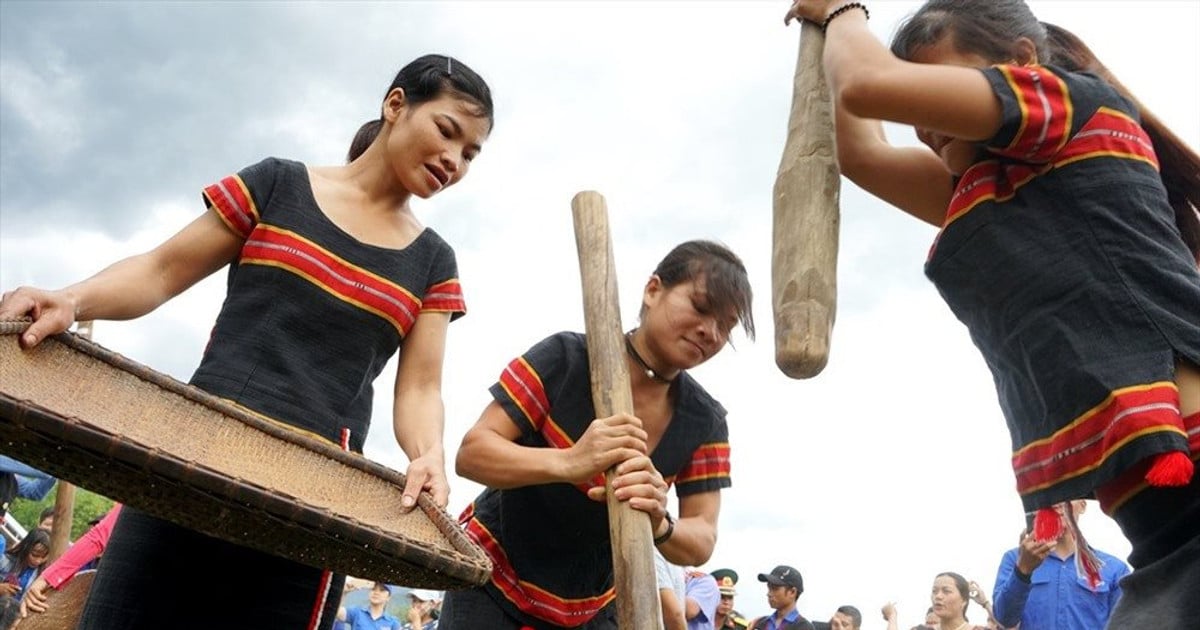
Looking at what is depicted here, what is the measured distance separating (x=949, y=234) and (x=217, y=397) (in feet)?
4.94

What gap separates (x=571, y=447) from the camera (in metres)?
2.88

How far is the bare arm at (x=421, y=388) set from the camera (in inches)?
102

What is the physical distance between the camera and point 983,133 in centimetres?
176

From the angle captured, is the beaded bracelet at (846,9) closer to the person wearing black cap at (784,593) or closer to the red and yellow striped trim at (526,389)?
the red and yellow striped trim at (526,389)

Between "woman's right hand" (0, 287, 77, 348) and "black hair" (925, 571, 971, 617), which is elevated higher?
"black hair" (925, 571, 971, 617)

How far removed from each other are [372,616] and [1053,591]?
7954 mm

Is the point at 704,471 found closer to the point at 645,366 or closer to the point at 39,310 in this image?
the point at 645,366

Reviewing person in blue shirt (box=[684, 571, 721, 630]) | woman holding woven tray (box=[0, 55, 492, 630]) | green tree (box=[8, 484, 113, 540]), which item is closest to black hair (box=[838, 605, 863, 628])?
person in blue shirt (box=[684, 571, 721, 630])

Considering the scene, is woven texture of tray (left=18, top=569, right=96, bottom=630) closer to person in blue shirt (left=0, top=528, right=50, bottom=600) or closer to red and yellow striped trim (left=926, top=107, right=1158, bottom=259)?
red and yellow striped trim (left=926, top=107, right=1158, bottom=259)

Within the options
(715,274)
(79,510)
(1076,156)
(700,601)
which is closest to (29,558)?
(700,601)

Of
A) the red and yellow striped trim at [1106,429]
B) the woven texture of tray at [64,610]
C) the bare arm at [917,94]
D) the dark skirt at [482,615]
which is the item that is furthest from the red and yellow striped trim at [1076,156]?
the woven texture of tray at [64,610]

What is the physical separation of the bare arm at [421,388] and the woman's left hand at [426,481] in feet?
0.35

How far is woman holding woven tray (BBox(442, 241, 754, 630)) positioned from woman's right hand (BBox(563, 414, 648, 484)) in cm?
5

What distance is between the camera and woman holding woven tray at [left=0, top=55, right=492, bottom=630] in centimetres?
219
